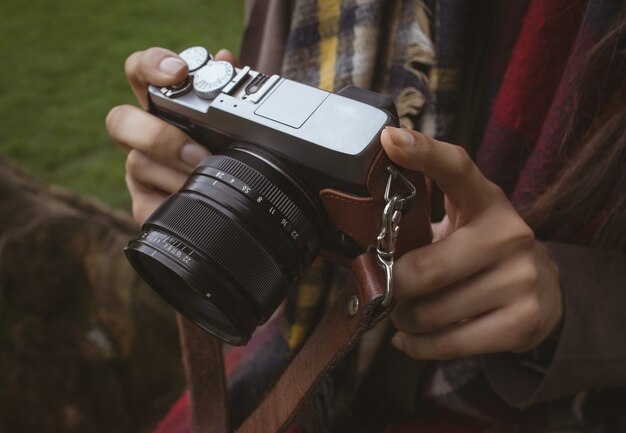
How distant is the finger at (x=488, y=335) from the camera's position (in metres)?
0.58


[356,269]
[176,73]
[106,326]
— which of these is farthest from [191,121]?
[106,326]

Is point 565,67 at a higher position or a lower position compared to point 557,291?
higher

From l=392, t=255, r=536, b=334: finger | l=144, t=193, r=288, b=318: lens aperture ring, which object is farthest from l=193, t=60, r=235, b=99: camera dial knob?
l=392, t=255, r=536, b=334: finger

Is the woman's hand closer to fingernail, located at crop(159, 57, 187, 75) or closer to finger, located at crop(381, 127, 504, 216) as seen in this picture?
finger, located at crop(381, 127, 504, 216)

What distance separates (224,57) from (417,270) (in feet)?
0.88

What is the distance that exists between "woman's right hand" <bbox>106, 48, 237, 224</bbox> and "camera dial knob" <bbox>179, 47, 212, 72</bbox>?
1 cm

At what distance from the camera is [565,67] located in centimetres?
65

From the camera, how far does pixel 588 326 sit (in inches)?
25.1

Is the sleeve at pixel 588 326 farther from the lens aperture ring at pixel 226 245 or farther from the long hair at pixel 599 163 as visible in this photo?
the lens aperture ring at pixel 226 245

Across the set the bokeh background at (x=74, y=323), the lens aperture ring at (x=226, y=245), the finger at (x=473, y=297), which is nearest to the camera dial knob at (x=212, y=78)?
the lens aperture ring at (x=226, y=245)

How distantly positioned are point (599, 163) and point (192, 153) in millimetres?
360

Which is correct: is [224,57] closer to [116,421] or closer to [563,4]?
[563,4]

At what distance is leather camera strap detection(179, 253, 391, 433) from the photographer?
0.53 m

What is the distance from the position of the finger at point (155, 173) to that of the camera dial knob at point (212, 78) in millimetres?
89
